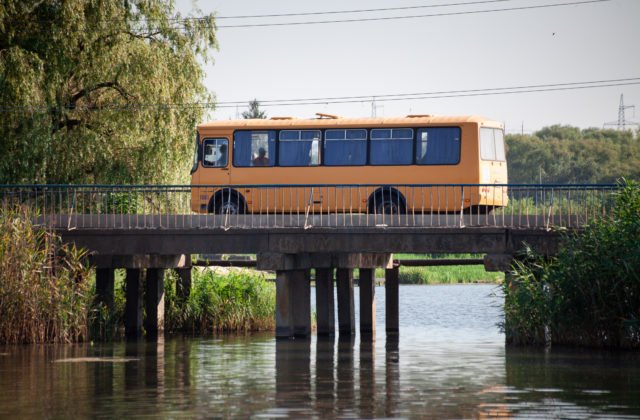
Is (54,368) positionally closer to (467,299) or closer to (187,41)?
(187,41)

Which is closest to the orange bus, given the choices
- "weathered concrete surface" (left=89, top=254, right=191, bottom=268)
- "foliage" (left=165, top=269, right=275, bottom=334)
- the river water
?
"foliage" (left=165, top=269, right=275, bottom=334)

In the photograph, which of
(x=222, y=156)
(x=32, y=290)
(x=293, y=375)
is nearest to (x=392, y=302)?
(x=222, y=156)

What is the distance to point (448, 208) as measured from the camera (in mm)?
35625

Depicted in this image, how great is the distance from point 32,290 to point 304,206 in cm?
969

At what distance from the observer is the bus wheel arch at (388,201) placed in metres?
35.6

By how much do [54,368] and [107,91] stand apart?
52.0 feet

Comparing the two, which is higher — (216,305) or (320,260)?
(320,260)

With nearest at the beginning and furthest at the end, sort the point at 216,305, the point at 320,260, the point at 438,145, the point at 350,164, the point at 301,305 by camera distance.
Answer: the point at 301,305, the point at 320,260, the point at 438,145, the point at 350,164, the point at 216,305

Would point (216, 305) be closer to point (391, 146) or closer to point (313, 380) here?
point (391, 146)

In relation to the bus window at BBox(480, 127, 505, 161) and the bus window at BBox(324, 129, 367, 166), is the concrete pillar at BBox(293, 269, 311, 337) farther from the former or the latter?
the bus window at BBox(480, 127, 505, 161)

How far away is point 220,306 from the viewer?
37.0 metres

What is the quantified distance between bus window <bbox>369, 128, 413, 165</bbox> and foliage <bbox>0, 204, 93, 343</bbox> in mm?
9714

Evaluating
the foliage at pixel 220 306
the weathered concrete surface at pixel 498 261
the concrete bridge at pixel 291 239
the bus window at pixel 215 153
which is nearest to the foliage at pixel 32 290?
the concrete bridge at pixel 291 239

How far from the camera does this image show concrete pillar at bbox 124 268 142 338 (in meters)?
35.0
